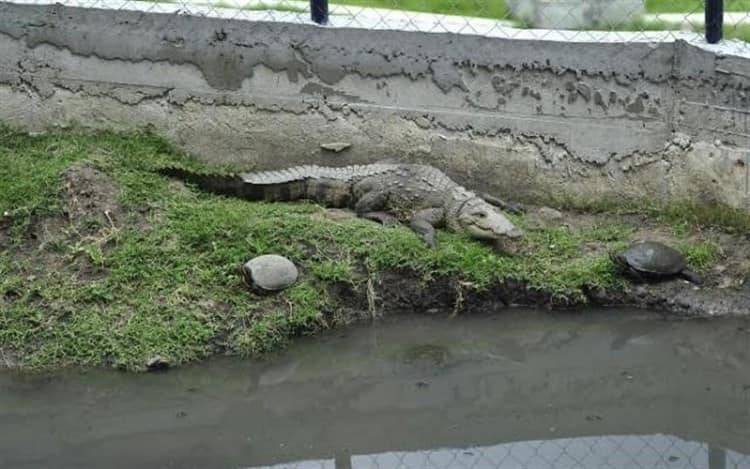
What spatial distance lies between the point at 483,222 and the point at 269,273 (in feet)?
4.25

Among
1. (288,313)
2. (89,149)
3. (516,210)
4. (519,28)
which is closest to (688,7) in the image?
(519,28)

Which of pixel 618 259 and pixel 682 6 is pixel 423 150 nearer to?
pixel 618 259

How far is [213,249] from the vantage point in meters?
7.14

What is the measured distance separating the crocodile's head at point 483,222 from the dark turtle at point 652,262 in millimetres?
612

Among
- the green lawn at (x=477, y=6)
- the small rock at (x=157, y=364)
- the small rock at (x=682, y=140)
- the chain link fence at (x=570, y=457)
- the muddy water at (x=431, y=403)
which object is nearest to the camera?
the chain link fence at (x=570, y=457)

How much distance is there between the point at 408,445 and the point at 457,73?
8.75ft

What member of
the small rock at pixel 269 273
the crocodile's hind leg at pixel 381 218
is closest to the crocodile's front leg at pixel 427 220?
the crocodile's hind leg at pixel 381 218

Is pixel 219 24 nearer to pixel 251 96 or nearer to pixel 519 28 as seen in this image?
pixel 251 96

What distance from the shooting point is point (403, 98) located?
308 inches

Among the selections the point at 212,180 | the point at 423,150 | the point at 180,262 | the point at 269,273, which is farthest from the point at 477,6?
the point at 180,262

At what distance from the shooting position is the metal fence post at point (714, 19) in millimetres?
A: 7285

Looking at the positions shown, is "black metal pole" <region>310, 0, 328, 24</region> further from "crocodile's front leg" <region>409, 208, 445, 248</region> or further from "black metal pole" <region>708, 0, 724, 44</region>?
"black metal pole" <region>708, 0, 724, 44</region>

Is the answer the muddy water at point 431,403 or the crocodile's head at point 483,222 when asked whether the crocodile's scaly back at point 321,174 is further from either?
the muddy water at point 431,403

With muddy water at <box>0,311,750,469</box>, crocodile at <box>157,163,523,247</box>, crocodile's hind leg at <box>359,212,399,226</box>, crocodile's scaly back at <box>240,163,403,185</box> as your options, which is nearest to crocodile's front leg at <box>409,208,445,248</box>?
crocodile at <box>157,163,523,247</box>
